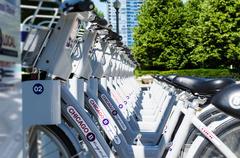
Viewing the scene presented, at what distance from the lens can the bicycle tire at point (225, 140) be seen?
352cm

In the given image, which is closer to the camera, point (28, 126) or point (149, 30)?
point (28, 126)

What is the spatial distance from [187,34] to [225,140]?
3559 cm

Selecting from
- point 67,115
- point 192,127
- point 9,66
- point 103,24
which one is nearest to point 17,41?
point 9,66

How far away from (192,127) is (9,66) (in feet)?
5.68

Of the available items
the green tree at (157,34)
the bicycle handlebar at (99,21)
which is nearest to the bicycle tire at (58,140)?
the bicycle handlebar at (99,21)

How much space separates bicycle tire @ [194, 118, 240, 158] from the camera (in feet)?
11.6

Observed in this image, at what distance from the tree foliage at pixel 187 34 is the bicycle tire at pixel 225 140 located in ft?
102

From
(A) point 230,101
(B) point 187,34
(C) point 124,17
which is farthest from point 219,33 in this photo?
(A) point 230,101

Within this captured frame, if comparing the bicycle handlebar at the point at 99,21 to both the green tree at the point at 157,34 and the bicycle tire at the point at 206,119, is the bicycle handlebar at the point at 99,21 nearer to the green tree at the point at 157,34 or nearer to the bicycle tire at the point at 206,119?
the bicycle tire at the point at 206,119

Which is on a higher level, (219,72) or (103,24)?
(103,24)

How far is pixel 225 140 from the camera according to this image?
3582 millimetres

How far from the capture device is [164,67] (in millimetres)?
39594

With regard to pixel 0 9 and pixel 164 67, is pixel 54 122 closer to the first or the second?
pixel 0 9

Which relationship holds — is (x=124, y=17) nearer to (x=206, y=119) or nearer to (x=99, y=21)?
(x=99, y=21)
